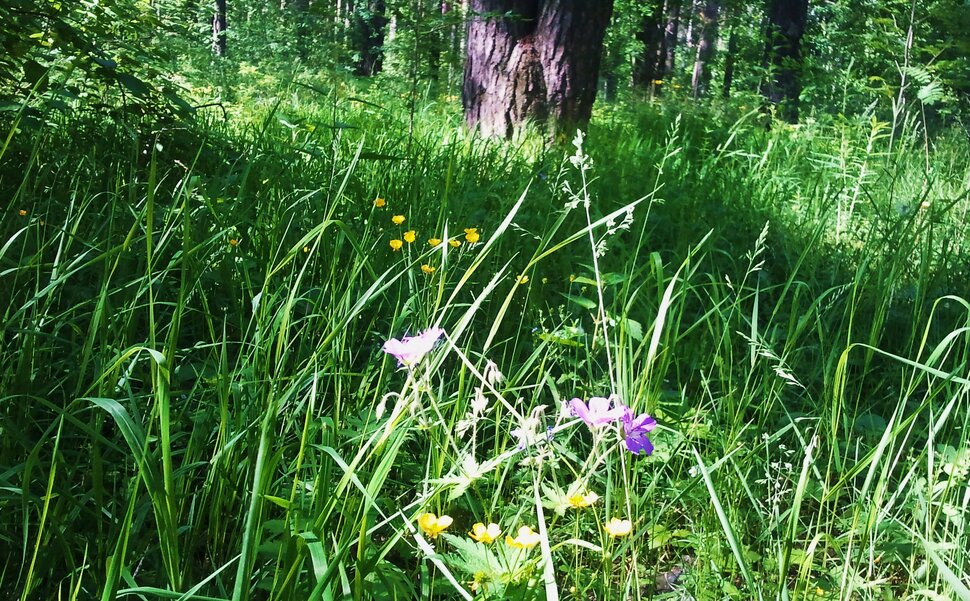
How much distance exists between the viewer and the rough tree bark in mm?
4254

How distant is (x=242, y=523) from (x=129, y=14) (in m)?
2.23

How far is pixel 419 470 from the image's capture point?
1.30m

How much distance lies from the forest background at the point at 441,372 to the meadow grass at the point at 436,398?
0.4 inches

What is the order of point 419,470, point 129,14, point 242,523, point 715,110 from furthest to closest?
point 715,110 < point 129,14 < point 419,470 < point 242,523

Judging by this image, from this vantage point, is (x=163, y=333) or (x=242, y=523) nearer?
(x=242, y=523)

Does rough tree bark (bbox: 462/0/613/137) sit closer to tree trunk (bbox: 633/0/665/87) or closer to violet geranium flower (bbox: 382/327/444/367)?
violet geranium flower (bbox: 382/327/444/367)

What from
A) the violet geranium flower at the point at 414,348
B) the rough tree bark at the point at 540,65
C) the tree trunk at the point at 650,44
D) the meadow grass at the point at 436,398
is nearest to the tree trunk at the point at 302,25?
the rough tree bark at the point at 540,65

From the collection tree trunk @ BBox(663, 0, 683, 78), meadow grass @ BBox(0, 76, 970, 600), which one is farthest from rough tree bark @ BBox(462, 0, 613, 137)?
tree trunk @ BBox(663, 0, 683, 78)

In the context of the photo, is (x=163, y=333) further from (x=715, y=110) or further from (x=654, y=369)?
(x=715, y=110)

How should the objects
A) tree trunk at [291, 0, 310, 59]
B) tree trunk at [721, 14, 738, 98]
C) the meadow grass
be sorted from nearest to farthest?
the meadow grass, tree trunk at [291, 0, 310, 59], tree trunk at [721, 14, 738, 98]

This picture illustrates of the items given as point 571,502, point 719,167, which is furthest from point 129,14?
point 719,167

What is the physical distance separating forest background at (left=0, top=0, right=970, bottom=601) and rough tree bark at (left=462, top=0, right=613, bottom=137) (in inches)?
25.1

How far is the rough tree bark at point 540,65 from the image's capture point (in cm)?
425

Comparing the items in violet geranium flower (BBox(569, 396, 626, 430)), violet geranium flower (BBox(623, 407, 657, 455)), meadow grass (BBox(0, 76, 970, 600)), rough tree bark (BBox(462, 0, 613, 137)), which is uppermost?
rough tree bark (BBox(462, 0, 613, 137))
